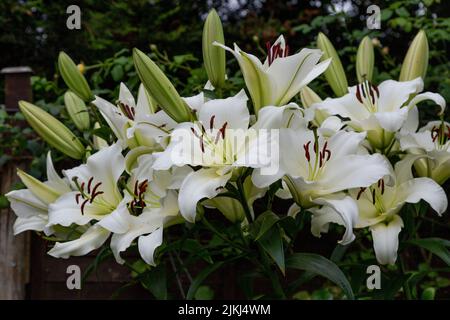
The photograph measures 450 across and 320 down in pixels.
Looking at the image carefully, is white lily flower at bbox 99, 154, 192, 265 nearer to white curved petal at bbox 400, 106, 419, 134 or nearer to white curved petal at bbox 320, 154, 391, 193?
white curved petal at bbox 320, 154, 391, 193

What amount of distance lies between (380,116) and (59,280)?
1.48m

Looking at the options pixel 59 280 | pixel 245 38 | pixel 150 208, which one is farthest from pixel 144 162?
pixel 245 38

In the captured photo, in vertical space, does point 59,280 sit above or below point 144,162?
below

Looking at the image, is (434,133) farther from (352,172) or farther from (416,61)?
(352,172)

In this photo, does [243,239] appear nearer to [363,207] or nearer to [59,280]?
[363,207]

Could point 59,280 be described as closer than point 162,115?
No

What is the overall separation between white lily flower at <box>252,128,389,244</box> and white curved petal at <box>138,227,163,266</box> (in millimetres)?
160

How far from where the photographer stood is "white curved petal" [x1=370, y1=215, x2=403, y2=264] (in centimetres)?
69

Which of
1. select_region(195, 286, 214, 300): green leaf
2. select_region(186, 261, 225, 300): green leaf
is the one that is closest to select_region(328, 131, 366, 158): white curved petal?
select_region(186, 261, 225, 300): green leaf

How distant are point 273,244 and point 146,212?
0.16 metres

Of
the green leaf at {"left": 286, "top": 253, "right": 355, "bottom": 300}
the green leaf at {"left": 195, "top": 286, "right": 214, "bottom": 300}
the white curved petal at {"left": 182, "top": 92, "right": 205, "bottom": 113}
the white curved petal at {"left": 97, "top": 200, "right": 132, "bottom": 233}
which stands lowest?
the green leaf at {"left": 195, "top": 286, "right": 214, "bottom": 300}

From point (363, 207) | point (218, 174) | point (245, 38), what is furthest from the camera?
point (245, 38)

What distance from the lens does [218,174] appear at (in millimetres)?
656
